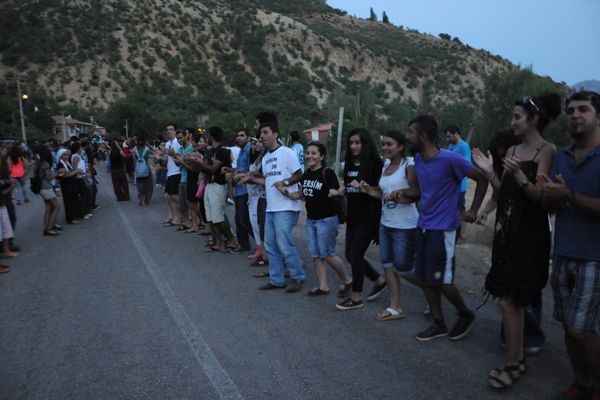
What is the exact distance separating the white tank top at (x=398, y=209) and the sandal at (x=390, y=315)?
88 centimetres

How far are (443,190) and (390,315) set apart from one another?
4.79 ft

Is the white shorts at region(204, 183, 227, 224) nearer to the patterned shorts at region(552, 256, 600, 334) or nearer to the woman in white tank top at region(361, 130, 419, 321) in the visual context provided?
the woman in white tank top at region(361, 130, 419, 321)

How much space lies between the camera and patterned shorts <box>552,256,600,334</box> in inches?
121

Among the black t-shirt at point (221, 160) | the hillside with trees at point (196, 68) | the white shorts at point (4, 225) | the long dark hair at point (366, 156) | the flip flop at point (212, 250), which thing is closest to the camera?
the long dark hair at point (366, 156)

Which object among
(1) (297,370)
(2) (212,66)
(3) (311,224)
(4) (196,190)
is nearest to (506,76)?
(4) (196,190)

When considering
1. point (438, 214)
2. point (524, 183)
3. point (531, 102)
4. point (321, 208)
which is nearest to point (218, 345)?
point (321, 208)

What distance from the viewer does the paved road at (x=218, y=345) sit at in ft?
12.1

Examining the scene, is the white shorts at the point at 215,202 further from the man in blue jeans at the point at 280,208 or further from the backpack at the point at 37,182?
the backpack at the point at 37,182

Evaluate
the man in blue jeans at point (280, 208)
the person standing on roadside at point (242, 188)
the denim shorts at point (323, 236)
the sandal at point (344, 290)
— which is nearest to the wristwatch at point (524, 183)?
the denim shorts at point (323, 236)

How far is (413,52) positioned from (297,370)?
238 feet

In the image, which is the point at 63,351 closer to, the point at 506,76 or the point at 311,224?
the point at 311,224

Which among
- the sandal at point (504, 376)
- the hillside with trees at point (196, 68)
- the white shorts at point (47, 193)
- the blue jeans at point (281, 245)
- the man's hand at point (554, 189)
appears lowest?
the sandal at point (504, 376)

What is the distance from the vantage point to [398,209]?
15.8ft

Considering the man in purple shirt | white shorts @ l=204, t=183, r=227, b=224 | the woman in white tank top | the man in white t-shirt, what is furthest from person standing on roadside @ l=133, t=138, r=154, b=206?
the man in purple shirt
